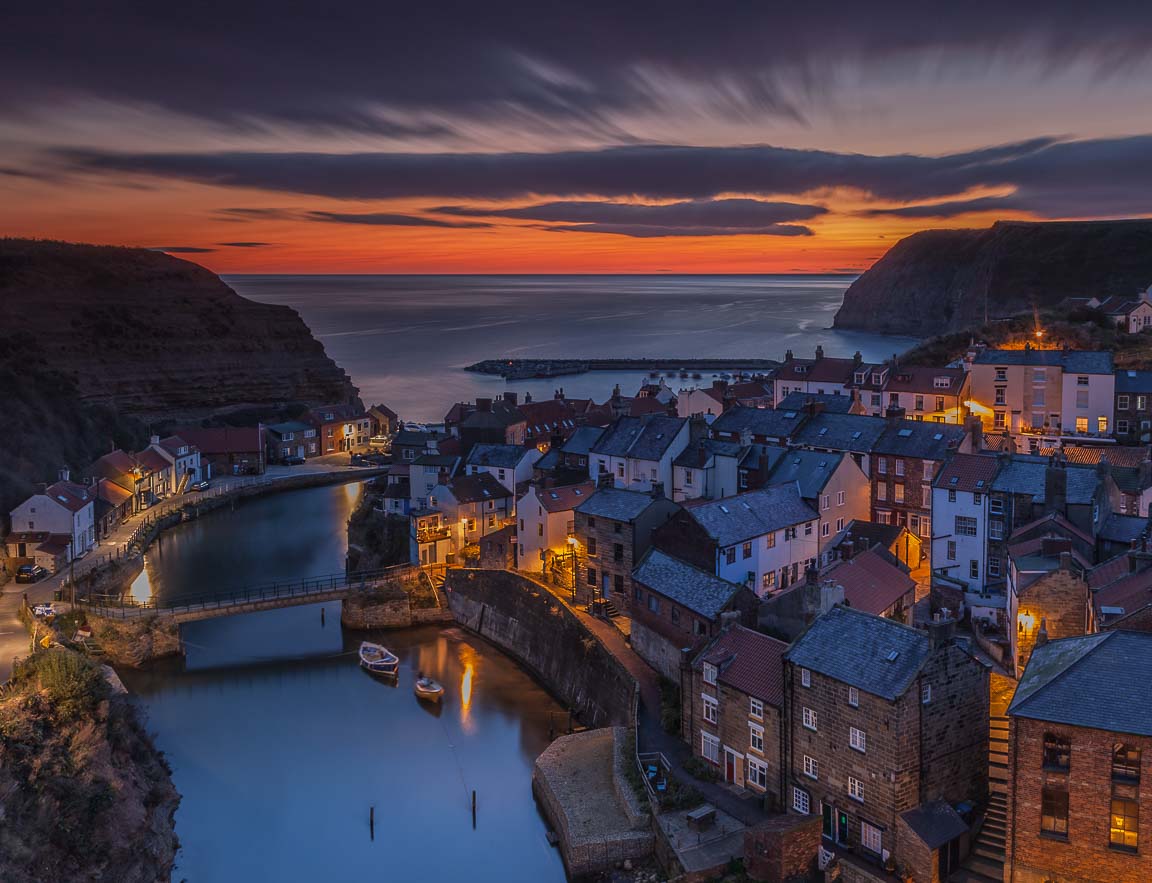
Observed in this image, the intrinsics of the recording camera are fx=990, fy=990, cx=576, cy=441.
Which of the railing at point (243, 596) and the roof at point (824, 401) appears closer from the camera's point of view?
the railing at point (243, 596)

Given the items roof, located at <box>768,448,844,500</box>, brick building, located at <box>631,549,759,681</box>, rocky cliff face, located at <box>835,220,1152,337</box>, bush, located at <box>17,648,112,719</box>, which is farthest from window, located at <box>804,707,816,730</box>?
rocky cliff face, located at <box>835,220,1152,337</box>

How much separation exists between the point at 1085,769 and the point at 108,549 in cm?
5070

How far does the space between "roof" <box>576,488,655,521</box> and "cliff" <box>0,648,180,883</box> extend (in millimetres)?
17903

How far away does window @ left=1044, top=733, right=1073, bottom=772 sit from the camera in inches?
741

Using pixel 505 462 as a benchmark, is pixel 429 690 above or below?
below

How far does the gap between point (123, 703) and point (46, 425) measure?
48.3 meters

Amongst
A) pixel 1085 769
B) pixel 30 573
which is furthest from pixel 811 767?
pixel 30 573

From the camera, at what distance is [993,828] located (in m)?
22.3

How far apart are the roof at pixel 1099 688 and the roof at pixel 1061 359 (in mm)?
37828

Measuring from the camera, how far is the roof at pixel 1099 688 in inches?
720

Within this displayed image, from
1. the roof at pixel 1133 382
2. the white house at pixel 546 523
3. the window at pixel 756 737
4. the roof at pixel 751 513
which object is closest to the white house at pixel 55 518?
the white house at pixel 546 523

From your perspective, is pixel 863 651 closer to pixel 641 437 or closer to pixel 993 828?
pixel 993 828

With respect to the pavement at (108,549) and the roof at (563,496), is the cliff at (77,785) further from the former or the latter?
the roof at (563,496)

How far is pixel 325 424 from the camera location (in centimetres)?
8962
